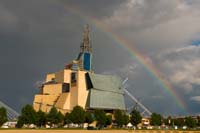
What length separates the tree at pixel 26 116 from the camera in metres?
154

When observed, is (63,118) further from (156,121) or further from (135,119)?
(156,121)

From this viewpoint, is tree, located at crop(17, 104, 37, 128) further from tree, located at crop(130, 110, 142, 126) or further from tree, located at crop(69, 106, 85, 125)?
tree, located at crop(130, 110, 142, 126)

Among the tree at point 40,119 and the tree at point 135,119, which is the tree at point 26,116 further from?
the tree at point 135,119

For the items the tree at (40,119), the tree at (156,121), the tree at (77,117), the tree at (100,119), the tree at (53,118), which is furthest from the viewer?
the tree at (156,121)

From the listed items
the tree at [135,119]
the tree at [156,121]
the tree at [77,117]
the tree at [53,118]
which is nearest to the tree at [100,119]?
the tree at [77,117]

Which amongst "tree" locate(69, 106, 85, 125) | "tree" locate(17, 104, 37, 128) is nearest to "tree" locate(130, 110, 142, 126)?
"tree" locate(69, 106, 85, 125)

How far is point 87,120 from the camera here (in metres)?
184

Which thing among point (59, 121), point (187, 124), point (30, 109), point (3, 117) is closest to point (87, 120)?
point (59, 121)

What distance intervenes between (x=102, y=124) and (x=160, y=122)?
37412mm

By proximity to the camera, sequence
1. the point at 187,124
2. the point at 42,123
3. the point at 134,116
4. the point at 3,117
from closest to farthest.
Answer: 1. the point at 3,117
2. the point at 42,123
3. the point at 134,116
4. the point at 187,124

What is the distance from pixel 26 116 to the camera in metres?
155

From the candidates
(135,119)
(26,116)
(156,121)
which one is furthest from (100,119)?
(26,116)

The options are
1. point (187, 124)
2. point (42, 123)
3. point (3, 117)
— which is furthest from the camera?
point (187, 124)

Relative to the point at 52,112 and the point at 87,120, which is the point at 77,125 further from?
the point at 52,112
